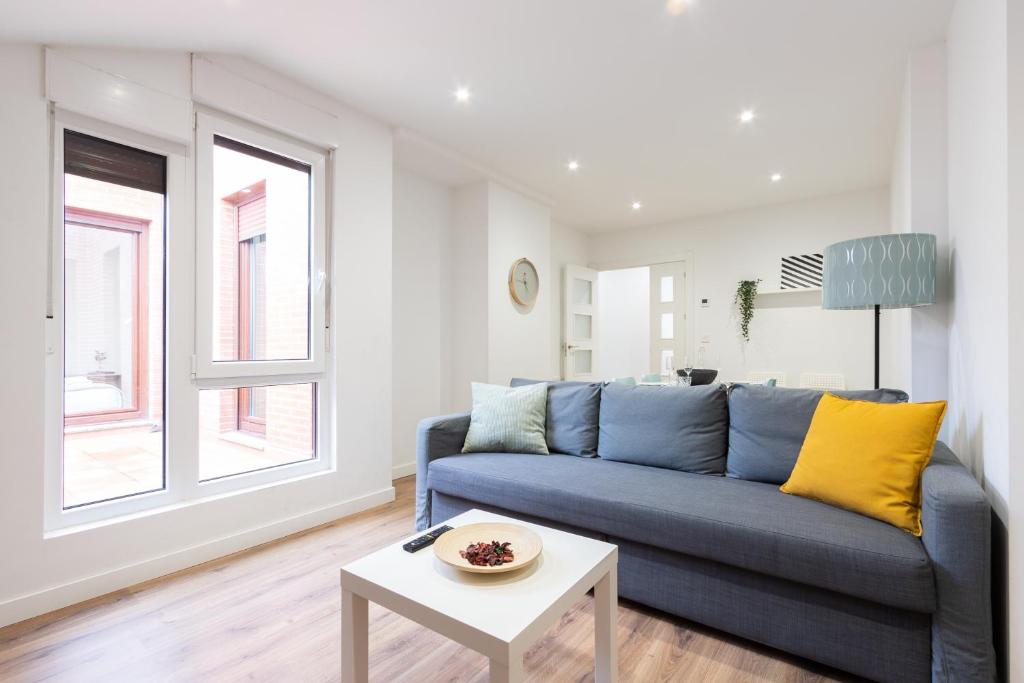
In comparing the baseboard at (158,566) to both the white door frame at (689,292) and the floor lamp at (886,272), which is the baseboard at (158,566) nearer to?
the floor lamp at (886,272)

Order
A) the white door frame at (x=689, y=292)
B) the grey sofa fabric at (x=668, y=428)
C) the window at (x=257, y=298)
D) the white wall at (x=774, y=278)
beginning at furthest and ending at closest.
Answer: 1. the white door frame at (x=689, y=292)
2. the white wall at (x=774, y=278)
3. the window at (x=257, y=298)
4. the grey sofa fabric at (x=668, y=428)

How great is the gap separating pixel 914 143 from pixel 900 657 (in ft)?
7.91

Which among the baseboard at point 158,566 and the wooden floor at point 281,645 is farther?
the baseboard at point 158,566

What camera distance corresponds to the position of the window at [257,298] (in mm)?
2518

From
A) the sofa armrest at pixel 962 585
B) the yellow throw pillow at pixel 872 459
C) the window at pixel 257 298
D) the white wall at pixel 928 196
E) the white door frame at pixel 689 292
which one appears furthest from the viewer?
the white door frame at pixel 689 292

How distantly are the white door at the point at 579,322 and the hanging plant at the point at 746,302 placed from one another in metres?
1.75

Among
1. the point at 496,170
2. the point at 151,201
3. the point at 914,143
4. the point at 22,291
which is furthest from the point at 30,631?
the point at 914,143

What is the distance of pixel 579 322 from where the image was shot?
6059 millimetres

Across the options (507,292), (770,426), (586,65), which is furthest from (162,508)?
(586,65)

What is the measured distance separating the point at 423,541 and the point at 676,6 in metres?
2.50

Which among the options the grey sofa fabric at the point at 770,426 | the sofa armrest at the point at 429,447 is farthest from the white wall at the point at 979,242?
the sofa armrest at the point at 429,447

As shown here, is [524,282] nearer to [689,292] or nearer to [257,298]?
[689,292]

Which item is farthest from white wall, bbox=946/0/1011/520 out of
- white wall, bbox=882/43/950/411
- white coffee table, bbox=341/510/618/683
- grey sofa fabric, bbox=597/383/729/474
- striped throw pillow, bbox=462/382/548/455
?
striped throw pillow, bbox=462/382/548/455

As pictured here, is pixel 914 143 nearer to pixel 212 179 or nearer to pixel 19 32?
pixel 212 179
